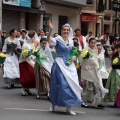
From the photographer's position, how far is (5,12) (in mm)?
30000

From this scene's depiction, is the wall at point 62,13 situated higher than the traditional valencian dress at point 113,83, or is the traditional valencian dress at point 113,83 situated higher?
the wall at point 62,13

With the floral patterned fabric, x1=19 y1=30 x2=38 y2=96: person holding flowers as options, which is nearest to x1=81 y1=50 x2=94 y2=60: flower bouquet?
the floral patterned fabric

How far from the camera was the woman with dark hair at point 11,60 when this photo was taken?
1388 cm

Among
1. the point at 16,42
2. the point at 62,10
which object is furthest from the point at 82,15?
the point at 16,42

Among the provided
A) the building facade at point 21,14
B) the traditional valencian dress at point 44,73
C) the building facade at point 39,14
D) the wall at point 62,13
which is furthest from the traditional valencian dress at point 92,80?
the wall at point 62,13

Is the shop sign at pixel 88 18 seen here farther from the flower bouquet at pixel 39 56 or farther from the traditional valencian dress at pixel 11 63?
the flower bouquet at pixel 39 56

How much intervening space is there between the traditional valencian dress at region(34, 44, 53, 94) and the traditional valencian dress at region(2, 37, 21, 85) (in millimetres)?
2104

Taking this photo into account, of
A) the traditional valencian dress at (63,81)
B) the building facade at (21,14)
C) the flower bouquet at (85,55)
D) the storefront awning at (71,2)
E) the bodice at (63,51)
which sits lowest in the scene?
the traditional valencian dress at (63,81)

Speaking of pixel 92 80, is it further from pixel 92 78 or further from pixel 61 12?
pixel 61 12

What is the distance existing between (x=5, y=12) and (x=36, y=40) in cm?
1747

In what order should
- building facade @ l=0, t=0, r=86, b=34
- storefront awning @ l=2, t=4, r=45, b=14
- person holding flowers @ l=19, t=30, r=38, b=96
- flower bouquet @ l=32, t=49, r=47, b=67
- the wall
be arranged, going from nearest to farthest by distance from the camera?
flower bouquet @ l=32, t=49, r=47, b=67 < person holding flowers @ l=19, t=30, r=38, b=96 < storefront awning @ l=2, t=4, r=45, b=14 < building facade @ l=0, t=0, r=86, b=34 < the wall

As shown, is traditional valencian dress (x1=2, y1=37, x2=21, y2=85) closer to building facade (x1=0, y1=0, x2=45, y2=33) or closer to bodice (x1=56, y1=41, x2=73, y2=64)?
bodice (x1=56, y1=41, x2=73, y2=64)

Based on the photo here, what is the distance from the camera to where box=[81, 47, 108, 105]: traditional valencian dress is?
35.1ft

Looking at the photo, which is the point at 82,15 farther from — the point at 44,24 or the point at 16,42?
the point at 16,42
